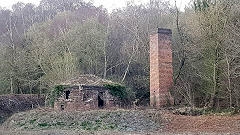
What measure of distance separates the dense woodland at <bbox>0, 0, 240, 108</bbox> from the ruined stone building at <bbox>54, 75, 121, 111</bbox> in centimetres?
488

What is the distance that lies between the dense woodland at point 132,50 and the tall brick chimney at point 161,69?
73 centimetres

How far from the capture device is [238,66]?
25.3m

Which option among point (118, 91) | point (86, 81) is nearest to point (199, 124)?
point (118, 91)

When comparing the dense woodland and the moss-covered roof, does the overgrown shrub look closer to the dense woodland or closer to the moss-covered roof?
the moss-covered roof

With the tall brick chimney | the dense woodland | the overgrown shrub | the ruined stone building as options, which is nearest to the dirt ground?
the dense woodland

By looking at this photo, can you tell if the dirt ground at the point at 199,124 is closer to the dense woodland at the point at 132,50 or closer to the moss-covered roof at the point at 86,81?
the dense woodland at the point at 132,50

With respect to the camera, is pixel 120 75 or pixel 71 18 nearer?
pixel 120 75

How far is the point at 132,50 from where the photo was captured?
41781 millimetres

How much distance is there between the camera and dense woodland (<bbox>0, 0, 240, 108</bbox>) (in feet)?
90.0

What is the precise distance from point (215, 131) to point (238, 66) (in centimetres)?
635

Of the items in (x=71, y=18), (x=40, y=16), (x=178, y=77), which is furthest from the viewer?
(x=40, y=16)

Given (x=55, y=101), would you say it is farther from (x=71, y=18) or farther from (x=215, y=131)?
(x=71, y=18)

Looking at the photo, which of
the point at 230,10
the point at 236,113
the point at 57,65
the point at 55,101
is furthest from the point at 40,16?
Answer: the point at 236,113

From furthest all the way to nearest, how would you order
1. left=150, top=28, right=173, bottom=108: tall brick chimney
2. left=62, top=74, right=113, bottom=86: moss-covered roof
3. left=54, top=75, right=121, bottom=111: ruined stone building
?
left=62, top=74, right=113, bottom=86: moss-covered roof
left=54, top=75, right=121, bottom=111: ruined stone building
left=150, top=28, right=173, bottom=108: tall brick chimney
